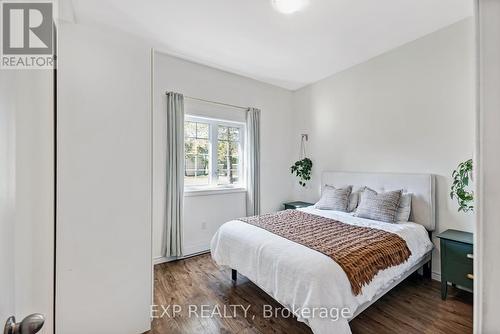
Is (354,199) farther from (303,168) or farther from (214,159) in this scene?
(214,159)

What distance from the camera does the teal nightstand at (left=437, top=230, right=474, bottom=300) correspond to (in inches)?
84.0

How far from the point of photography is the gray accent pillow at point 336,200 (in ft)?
10.6

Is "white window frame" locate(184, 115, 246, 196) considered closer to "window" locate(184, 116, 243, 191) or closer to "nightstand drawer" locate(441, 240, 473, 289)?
"window" locate(184, 116, 243, 191)

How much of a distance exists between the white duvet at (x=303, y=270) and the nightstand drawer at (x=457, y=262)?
205 mm

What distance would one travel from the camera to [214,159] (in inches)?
147

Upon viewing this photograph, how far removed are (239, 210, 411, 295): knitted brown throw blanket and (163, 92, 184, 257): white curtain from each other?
105 cm

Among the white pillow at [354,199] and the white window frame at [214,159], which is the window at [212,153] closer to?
the white window frame at [214,159]

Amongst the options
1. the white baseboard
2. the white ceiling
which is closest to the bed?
the white baseboard

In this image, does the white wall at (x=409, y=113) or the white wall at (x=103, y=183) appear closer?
the white wall at (x=103, y=183)

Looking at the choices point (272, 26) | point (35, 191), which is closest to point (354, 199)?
point (272, 26)

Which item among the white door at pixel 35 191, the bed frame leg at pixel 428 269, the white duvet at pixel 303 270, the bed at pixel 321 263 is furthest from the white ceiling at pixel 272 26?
the bed frame leg at pixel 428 269

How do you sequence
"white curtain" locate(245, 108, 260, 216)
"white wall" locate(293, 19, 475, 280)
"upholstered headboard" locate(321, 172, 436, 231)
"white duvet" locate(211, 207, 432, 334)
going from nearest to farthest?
"white duvet" locate(211, 207, 432, 334)
"white wall" locate(293, 19, 475, 280)
"upholstered headboard" locate(321, 172, 436, 231)
"white curtain" locate(245, 108, 260, 216)

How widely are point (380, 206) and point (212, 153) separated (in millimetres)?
2419

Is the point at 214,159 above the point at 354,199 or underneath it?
above
